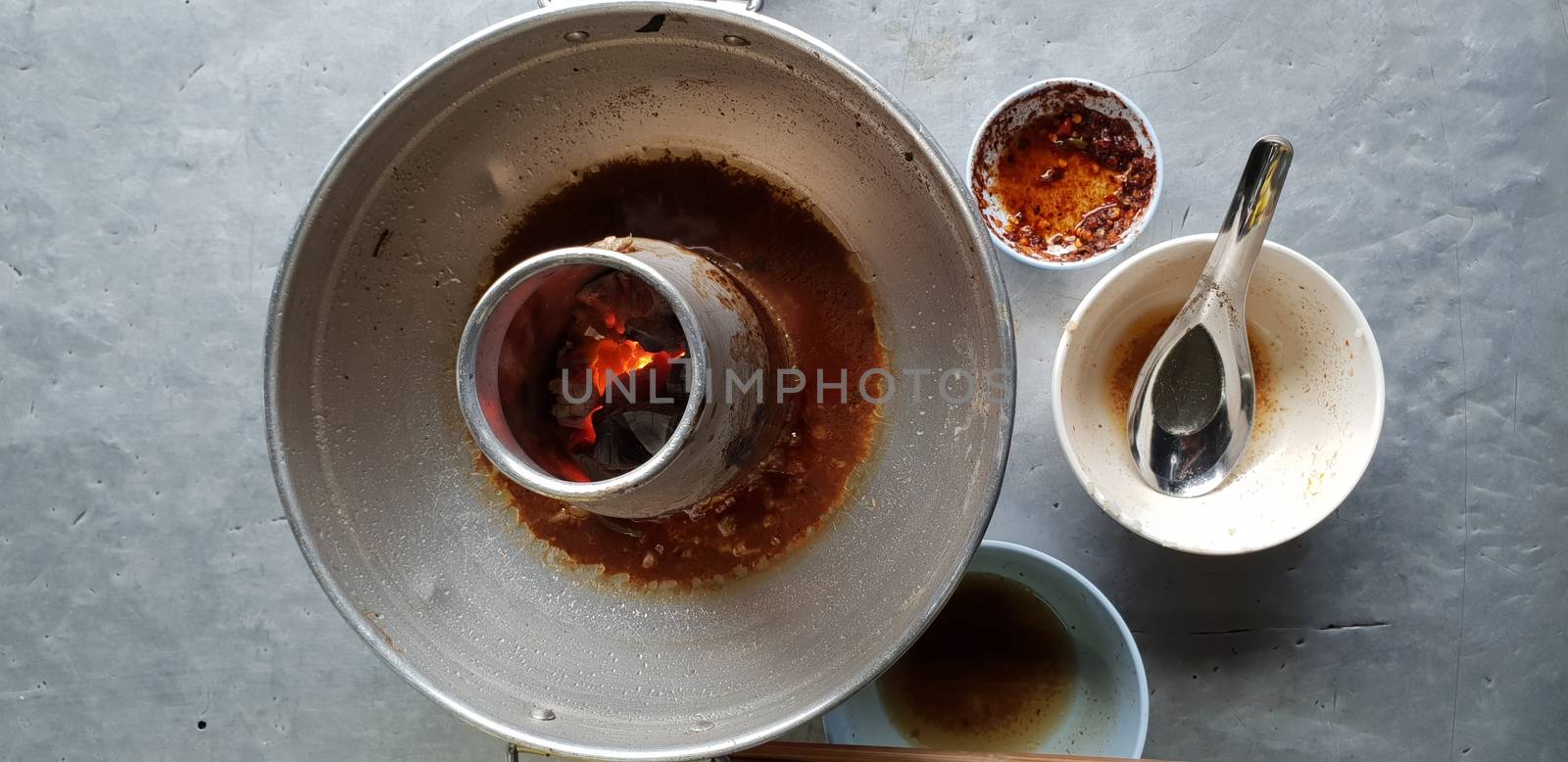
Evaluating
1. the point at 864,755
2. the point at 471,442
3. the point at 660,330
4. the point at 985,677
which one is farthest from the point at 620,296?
the point at 985,677

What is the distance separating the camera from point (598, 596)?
0.82m

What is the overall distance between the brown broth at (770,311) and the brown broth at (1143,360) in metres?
0.38

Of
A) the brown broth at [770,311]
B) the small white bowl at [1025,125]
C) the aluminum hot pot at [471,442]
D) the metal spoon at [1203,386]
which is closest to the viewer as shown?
the aluminum hot pot at [471,442]

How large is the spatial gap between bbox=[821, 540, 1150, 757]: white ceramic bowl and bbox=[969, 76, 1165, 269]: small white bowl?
1.13ft

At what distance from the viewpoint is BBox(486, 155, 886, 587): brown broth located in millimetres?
828

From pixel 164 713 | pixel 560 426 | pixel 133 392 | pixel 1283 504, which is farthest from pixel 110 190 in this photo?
pixel 1283 504

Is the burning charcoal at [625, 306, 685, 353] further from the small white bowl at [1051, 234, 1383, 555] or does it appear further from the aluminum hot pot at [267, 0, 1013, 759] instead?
the small white bowl at [1051, 234, 1383, 555]

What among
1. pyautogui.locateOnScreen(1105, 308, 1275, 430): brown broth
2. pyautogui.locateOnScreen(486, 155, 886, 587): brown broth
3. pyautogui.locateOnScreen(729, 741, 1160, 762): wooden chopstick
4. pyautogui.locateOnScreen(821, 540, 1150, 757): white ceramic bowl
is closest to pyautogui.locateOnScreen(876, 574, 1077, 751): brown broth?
pyautogui.locateOnScreen(821, 540, 1150, 757): white ceramic bowl

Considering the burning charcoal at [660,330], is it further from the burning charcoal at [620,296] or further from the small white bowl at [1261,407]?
the small white bowl at [1261,407]

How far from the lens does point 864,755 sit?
961 mm

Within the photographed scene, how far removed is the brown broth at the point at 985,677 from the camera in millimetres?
1118

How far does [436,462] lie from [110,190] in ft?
2.38

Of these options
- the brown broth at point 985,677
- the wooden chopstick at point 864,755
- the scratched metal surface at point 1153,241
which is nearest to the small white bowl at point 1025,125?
the scratched metal surface at point 1153,241

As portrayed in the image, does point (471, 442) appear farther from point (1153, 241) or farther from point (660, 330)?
point (1153, 241)
